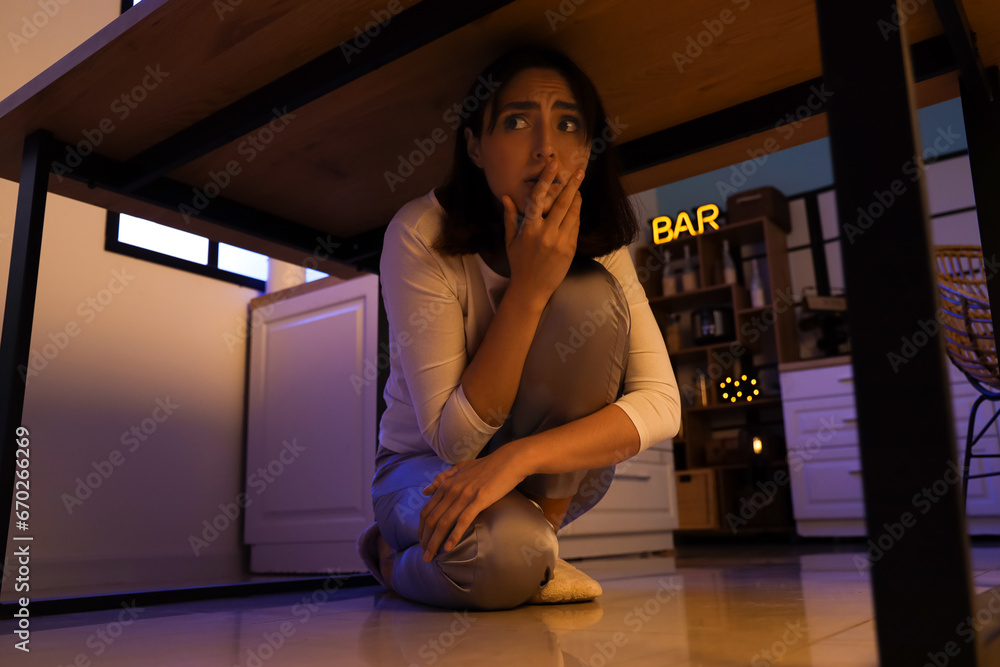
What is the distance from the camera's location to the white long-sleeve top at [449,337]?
0.96 metres

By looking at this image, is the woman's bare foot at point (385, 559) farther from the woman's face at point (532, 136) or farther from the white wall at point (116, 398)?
the white wall at point (116, 398)

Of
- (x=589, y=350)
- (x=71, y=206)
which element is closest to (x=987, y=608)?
(x=589, y=350)

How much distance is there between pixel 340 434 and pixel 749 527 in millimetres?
2349

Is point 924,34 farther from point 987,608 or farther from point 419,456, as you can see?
point 419,456

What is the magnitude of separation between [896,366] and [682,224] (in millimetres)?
4144

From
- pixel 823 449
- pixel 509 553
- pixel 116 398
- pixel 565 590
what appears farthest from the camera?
pixel 823 449

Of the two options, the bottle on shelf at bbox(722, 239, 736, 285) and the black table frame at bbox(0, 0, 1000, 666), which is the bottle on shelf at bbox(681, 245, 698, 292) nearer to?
the bottle on shelf at bbox(722, 239, 736, 285)

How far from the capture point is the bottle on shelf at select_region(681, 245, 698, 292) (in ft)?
14.0

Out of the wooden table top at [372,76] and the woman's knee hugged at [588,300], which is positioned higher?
the wooden table top at [372,76]

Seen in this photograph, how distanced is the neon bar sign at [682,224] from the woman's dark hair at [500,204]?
325 cm

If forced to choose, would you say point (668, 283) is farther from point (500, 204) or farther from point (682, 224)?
point (500, 204)

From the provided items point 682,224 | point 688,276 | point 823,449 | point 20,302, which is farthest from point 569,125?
point 682,224

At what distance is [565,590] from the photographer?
1.03 metres

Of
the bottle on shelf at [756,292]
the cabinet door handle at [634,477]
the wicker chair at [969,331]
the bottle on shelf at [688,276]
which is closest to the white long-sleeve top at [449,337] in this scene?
the wicker chair at [969,331]
